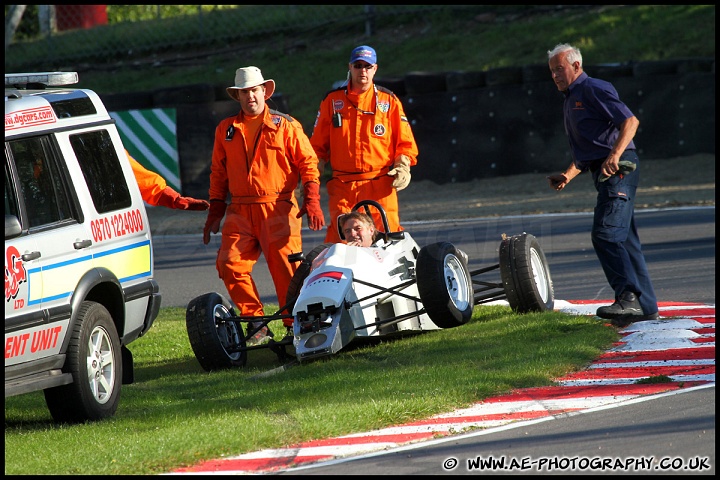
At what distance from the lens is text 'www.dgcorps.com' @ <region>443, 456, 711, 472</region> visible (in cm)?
556

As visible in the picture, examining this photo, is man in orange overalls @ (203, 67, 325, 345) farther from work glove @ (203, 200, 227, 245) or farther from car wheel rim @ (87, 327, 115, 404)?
car wheel rim @ (87, 327, 115, 404)

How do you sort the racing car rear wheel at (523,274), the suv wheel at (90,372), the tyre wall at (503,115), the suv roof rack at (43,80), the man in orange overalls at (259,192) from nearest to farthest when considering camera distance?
1. the suv wheel at (90,372)
2. the suv roof rack at (43,80)
3. the racing car rear wheel at (523,274)
4. the man in orange overalls at (259,192)
5. the tyre wall at (503,115)

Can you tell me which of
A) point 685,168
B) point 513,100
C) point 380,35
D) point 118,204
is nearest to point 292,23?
point 380,35

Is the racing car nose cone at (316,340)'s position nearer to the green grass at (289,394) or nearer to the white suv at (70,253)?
the green grass at (289,394)

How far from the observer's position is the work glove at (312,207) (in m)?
9.47

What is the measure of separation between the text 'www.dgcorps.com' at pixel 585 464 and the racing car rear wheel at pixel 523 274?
369 cm

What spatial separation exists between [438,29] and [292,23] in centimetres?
398

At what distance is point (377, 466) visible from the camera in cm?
589

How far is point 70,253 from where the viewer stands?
23.7 ft

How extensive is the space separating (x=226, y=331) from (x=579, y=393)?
2.89m

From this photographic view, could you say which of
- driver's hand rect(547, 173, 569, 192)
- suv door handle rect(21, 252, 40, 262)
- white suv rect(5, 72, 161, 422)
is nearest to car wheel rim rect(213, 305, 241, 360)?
white suv rect(5, 72, 161, 422)

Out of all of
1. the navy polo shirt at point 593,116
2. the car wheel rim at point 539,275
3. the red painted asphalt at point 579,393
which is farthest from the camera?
the car wheel rim at point 539,275

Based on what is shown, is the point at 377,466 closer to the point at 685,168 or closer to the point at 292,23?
the point at 685,168

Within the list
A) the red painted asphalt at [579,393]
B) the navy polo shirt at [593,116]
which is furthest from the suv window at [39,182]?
the navy polo shirt at [593,116]
